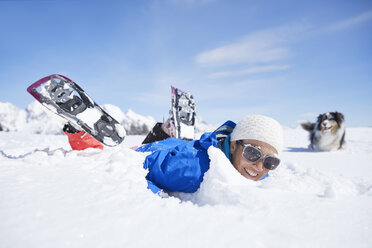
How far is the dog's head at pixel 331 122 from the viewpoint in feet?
19.5

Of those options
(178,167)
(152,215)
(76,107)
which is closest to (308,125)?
(178,167)

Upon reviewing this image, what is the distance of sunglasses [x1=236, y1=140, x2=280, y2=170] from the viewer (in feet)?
7.04

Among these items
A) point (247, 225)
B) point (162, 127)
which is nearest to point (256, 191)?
point (247, 225)

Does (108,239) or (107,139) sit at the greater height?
(107,139)

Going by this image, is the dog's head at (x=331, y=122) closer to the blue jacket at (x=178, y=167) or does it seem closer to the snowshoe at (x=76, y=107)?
the blue jacket at (x=178, y=167)

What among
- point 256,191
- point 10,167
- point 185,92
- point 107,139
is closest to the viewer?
point 256,191

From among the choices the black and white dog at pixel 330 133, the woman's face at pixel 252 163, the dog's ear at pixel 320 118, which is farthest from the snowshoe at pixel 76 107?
the dog's ear at pixel 320 118

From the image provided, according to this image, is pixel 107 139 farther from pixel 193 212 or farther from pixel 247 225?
pixel 247 225

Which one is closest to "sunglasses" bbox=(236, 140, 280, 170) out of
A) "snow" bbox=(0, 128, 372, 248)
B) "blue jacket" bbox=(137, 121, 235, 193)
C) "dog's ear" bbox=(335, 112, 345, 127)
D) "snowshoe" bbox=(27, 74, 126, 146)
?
"blue jacket" bbox=(137, 121, 235, 193)

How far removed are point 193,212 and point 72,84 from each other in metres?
2.27

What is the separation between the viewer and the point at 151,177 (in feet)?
6.70

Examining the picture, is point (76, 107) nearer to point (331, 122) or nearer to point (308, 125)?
point (331, 122)

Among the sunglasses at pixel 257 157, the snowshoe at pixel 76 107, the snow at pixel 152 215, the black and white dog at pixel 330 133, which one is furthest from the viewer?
the black and white dog at pixel 330 133

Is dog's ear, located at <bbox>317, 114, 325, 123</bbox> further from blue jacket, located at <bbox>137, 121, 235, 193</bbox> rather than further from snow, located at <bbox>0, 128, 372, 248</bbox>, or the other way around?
snow, located at <bbox>0, 128, 372, 248</bbox>
